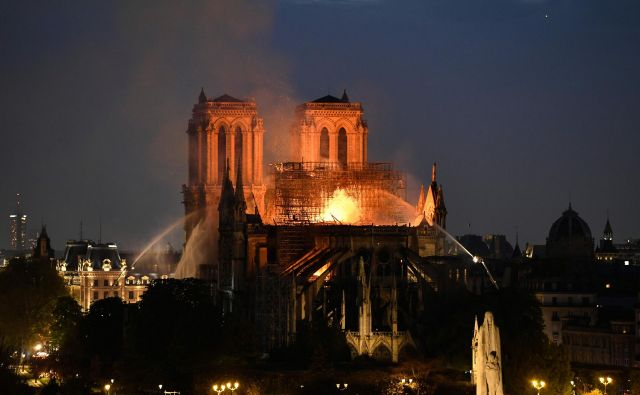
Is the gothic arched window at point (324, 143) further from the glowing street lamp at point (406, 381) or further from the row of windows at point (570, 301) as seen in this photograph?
the glowing street lamp at point (406, 381)

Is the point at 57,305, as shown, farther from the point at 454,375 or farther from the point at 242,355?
the point at 454,375

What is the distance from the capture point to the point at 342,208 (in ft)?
513

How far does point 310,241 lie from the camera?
149m

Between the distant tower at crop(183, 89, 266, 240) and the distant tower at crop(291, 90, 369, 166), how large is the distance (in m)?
4.46

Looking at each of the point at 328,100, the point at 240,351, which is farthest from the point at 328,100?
the point at 240,351

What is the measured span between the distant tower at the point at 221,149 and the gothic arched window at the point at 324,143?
6.15 meters

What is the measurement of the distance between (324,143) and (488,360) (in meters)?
71.9

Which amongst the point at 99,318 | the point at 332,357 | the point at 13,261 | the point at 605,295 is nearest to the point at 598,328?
the point at 605,295

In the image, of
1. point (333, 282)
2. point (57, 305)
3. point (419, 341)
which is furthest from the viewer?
point (57, 305)

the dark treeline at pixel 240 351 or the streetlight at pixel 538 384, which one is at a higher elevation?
the dark treeline at pixel 240 351

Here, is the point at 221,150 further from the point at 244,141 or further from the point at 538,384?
the point at 538,384

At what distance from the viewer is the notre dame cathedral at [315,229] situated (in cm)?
13475

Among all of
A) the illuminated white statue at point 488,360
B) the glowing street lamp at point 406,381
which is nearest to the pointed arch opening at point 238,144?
the glowing street lamp at point 406,381

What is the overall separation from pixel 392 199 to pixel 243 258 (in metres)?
15.5
